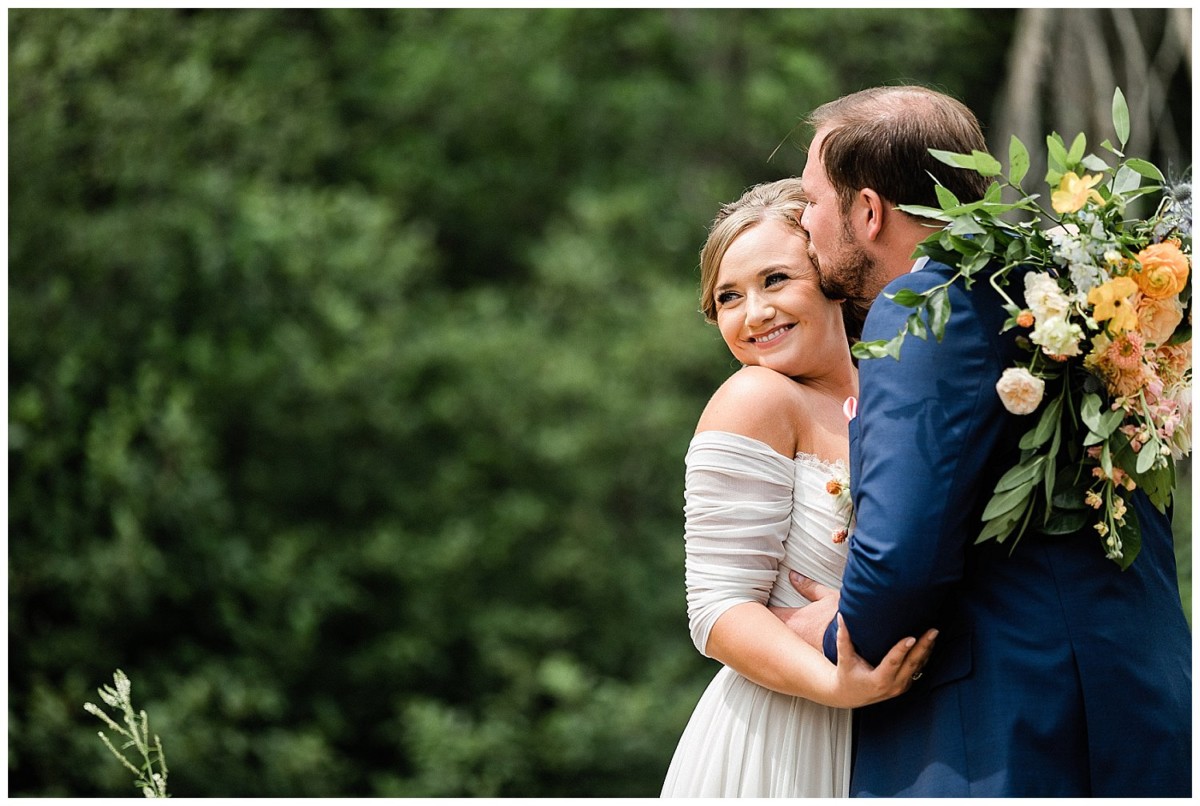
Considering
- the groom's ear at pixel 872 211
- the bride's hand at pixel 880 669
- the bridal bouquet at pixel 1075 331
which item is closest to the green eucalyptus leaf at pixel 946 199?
the bridal bouquet at pixel 1075 331

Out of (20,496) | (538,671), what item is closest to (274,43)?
(20,496)

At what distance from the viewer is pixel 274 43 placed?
12.3 m

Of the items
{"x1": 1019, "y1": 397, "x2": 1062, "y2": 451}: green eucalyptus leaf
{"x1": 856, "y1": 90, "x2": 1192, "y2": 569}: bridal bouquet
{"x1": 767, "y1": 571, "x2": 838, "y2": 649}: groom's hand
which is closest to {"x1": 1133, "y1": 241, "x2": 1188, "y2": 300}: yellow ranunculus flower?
{"x1": 856, "y1": 90, "x2": 1192, "y2": 569}: bridal bouquet

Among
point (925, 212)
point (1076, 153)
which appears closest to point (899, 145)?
point (925, 212)

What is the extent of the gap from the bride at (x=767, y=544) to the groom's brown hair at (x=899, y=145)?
0.30m

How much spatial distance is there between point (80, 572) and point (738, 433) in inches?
286

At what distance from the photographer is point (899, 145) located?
8.98 feet

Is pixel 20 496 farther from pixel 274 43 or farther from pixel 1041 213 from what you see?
pixel 1041 213

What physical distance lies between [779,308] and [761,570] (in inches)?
20.9

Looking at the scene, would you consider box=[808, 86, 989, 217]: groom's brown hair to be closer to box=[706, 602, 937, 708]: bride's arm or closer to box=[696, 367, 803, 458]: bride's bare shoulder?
box=[696, 367, 803, 458]: bride's bare shoulder

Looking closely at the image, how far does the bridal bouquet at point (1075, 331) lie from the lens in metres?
2.44

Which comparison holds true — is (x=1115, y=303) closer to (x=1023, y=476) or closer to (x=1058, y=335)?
(x=1058, y=335)

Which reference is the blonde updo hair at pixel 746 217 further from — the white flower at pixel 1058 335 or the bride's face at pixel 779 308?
the white flower at pixel 1058 335

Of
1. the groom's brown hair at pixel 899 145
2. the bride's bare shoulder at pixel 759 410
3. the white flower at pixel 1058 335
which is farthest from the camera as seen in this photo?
the bride's bare shoulder at pixel 759 410
